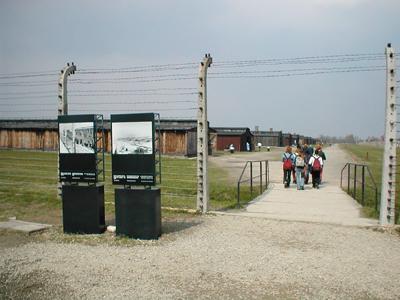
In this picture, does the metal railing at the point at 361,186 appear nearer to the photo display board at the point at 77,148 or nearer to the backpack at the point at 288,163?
the backpack at the point at 288,163

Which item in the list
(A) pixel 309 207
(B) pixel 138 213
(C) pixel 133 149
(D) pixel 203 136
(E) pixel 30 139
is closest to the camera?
(B) pixel 138 213

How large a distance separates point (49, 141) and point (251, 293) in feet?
145

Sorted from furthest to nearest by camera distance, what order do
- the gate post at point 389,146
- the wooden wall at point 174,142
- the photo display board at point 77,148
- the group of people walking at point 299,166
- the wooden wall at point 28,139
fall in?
1. the wooden wall at point 28,139
2. the wooden wall at point 174,142
3. the group of people walking at point 299,166
4. the gate post at point 389,146
5. the photo display board at point 77,148

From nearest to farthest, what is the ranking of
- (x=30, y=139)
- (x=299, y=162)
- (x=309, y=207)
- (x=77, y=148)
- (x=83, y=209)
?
(x=83, y=209)
(x=77, y=148)
(x=309, y=207)
(x=299, y=162)
(x=30, y=139)

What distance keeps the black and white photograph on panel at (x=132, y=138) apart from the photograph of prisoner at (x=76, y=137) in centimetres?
57

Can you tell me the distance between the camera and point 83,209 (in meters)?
7.81

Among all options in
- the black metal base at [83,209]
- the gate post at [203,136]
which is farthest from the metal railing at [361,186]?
the black metal base at [83,209]

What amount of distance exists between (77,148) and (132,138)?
1.30m

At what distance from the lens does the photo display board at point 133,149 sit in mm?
7434

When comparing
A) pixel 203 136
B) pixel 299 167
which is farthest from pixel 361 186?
pixel 203 136

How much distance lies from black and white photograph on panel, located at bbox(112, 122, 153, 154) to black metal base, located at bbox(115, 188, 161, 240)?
769 millimetres

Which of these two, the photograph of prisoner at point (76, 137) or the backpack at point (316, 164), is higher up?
the photograph of prisoner at point (76, 137)

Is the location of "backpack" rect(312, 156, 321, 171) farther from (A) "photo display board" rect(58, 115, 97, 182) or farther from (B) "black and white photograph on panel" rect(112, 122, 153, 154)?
(A) "photo display board" rect(58, 115, 97, 182)

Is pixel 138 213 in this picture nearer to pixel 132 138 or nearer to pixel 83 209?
pixel 83 209
